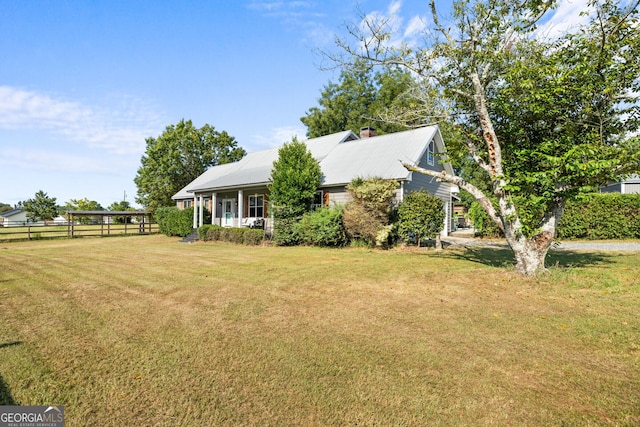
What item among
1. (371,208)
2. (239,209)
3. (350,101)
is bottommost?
(371,208)

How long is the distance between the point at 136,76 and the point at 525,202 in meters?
13.4

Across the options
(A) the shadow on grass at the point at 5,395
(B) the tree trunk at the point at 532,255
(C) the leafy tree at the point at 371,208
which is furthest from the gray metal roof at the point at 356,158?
(A) the shadow on grass at the point at 5,395

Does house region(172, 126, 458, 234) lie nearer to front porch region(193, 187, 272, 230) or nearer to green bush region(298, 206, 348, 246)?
front porch region(193, 187, 272, 230)

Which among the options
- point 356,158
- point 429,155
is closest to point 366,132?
point 356,158

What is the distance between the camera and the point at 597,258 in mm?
10883

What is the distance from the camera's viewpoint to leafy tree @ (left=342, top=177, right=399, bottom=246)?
13.9 meters

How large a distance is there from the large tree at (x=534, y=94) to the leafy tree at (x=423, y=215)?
4644 millimetres

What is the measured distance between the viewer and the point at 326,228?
49.2 feet

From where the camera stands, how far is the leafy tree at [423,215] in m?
13.7

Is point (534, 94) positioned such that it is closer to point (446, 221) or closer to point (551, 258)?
point (551, 258)

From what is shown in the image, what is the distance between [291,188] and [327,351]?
13220 millimetres

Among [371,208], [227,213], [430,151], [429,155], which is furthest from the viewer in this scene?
[227,213]

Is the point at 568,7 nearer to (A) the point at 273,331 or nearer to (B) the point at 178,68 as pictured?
(A) the point at 273,331

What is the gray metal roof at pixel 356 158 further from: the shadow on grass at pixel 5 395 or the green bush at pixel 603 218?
the shadow on grass at pixel 5 395
